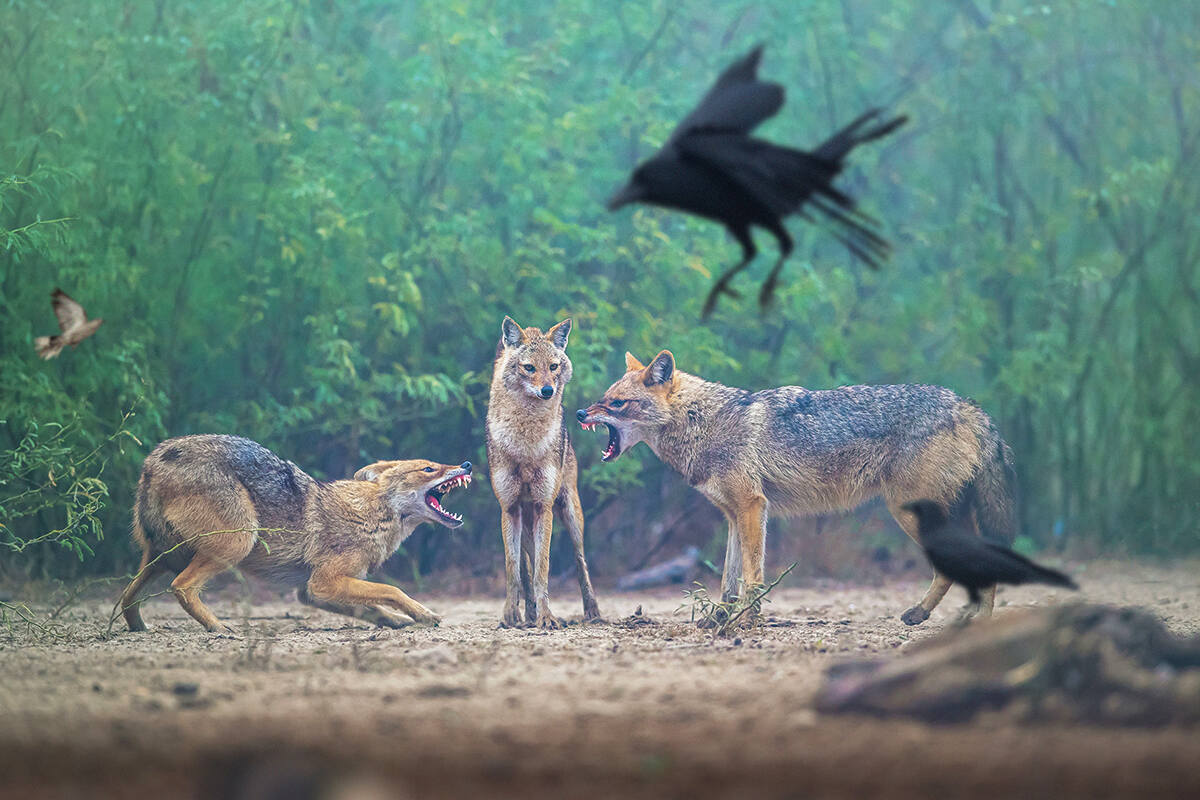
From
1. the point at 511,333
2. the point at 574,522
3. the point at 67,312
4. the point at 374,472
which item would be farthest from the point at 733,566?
the point at 67,312

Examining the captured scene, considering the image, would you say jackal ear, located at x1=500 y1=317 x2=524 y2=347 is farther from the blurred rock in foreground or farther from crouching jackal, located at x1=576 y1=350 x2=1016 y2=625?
the blurred rock in foreground

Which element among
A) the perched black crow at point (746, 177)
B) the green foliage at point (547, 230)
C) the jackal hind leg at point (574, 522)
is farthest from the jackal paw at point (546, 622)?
the perched black crow at point (746, 177)

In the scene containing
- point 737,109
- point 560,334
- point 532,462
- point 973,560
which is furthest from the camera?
point 560,334

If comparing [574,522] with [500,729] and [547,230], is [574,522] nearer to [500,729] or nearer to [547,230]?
[547,230]

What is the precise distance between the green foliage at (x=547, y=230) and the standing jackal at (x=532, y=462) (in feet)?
5.51

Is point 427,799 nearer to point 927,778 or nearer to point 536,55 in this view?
Answer: point 927,778

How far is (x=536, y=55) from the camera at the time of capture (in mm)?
11078

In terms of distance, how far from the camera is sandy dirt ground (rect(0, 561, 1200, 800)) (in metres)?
2.86

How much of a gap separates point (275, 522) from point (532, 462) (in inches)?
69.8

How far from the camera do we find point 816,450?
7949 mm

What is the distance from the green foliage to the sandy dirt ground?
313 centimetres

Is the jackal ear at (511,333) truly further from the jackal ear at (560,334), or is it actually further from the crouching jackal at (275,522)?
the crouching jackal at (275,522)

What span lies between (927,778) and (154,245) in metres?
8.39

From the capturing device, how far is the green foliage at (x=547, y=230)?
→ 9172mm
